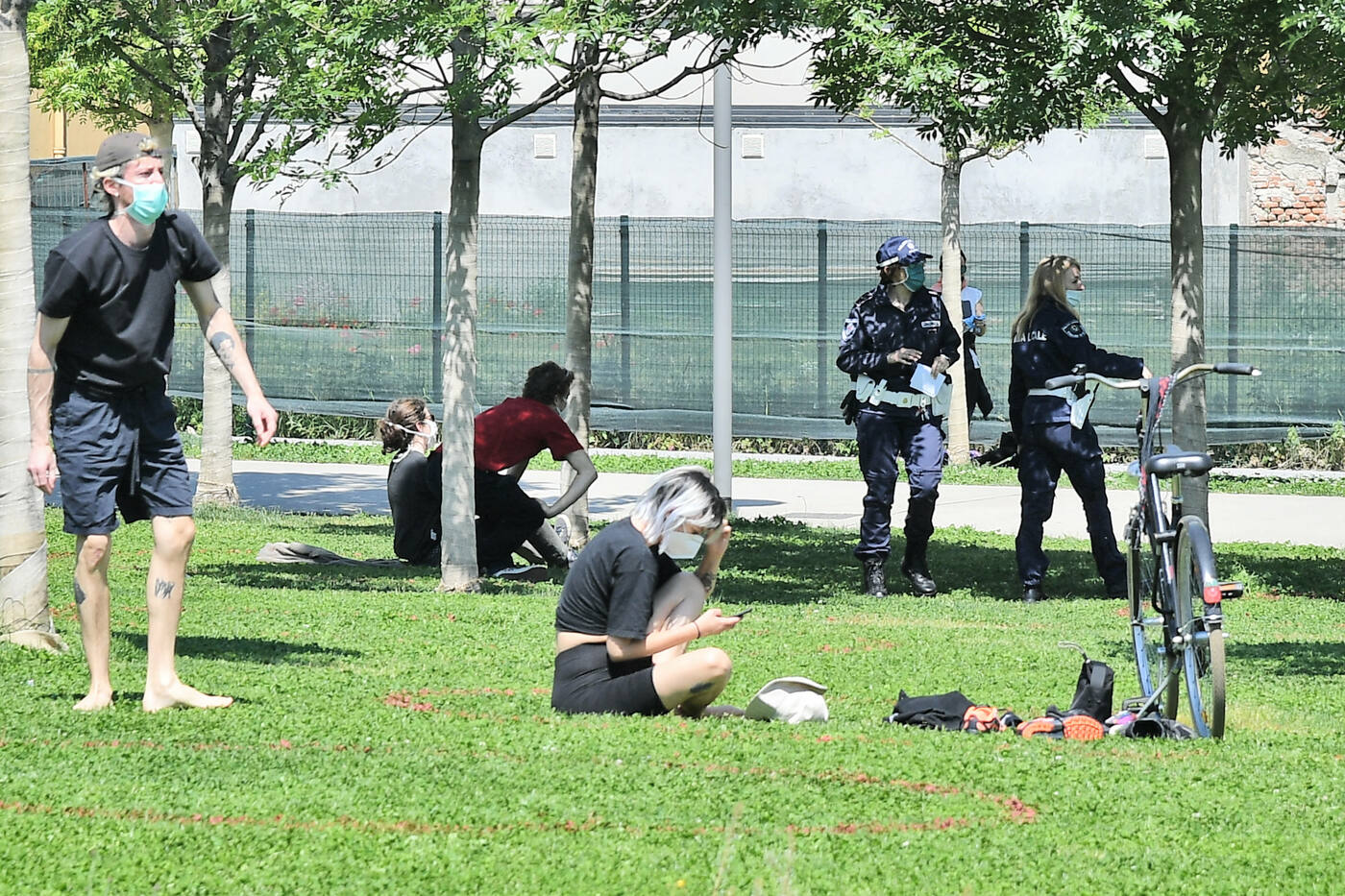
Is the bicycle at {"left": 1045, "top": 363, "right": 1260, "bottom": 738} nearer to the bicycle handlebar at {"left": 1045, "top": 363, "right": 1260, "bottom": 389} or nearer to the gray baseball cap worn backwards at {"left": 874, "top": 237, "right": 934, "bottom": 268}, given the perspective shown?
the bicycle handlebar at {"left": 1045, "top": 363, "right": 1260, "bottom": 389}

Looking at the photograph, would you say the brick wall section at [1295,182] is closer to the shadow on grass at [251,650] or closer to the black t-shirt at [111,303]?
the shadow on grass at [251,650]

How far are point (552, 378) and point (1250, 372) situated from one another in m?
4.94

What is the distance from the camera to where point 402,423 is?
11383 mm

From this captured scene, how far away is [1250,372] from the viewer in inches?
271

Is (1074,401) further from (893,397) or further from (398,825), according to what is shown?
(398,825)

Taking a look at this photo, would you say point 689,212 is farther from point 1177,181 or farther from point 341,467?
point 1177,181

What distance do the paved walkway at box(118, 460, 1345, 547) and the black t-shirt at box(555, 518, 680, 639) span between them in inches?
322

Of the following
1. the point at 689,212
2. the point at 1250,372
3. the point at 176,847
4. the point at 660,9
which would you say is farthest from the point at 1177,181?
the point at 689,212

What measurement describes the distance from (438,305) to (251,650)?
1347cm

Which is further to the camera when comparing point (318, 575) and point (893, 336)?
point (318, 575)

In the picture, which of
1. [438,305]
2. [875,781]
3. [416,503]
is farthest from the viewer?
[438,305]

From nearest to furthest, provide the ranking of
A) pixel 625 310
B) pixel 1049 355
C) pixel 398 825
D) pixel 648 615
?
pixel 398 825
pixel 648 615
pixel 1049 355
pixel 625 310

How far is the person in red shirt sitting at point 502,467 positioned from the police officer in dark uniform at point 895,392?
5.49 feet

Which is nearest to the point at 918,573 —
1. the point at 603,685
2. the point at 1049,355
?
the point at 1049,355
